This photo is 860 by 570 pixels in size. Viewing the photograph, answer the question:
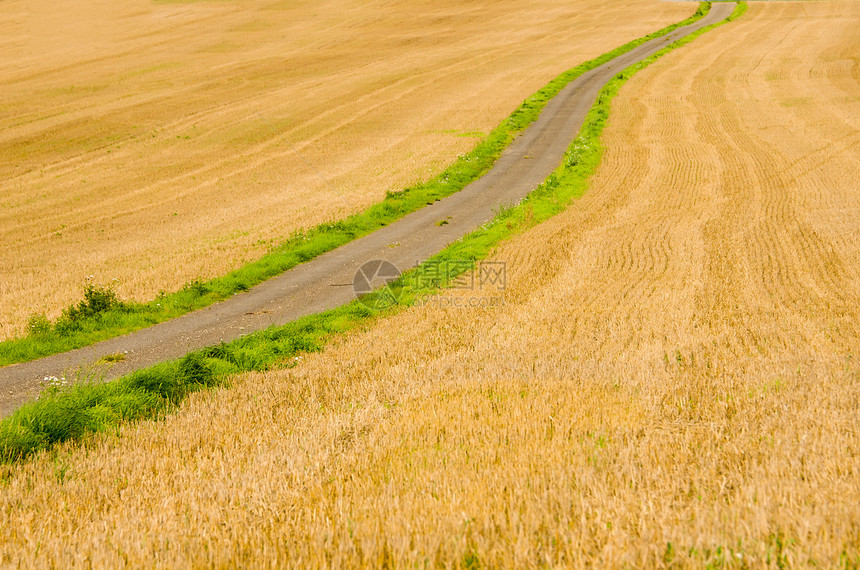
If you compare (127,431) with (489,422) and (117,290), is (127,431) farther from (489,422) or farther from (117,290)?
(117,290)

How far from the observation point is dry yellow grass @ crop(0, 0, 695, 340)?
23469 millimetres

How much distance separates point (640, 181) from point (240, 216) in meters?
15.8

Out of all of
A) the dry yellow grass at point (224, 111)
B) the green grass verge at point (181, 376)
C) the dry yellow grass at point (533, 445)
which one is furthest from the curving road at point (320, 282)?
the dry yellow grass at point (533, 445)

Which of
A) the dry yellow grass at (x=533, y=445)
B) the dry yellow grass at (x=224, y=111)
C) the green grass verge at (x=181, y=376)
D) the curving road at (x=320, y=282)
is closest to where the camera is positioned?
the dry yellow grass at (x=533, y=445)

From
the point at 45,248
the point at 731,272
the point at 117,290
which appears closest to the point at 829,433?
the point at 731,272

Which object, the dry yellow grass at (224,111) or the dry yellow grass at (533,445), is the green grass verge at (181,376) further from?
the dry yellow grass at (224,111)

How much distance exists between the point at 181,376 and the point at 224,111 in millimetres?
39989

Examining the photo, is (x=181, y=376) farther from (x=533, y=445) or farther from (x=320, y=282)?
(x=320, y=282)

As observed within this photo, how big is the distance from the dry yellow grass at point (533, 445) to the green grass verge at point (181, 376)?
57cm

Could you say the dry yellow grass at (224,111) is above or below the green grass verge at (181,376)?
above

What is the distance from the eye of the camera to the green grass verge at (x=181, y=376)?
8.15m

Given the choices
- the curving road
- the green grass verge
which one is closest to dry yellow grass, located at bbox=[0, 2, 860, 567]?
the green grass verge

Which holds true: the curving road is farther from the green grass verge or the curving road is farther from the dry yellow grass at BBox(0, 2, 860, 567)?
the dry yellow grass at BBox(0, 2, 860, 567)

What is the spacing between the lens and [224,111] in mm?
46438
